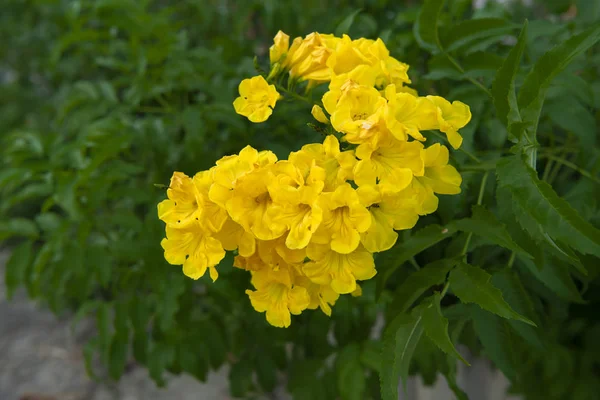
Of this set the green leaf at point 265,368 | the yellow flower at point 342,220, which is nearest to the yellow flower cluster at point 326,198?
the yellow flower at point 342,220

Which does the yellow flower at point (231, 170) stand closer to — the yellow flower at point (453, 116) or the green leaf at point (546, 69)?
the yellow flower at point (453, 116)

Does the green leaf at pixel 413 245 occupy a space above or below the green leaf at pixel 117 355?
above

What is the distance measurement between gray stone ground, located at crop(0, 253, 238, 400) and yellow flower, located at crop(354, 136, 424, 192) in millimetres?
1985

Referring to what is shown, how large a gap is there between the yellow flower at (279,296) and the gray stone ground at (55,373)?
72.4 inches

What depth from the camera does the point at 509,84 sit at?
670 millimetres

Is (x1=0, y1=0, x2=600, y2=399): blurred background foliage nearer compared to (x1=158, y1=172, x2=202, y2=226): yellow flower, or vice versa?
(x1=158, y1=172, x2=202, y2=226): yellow flower

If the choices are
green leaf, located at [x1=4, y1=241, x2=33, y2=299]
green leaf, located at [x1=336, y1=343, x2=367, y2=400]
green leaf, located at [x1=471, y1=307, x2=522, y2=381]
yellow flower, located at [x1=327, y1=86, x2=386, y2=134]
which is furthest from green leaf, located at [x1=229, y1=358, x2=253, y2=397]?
yellow flower, located at [x1=327, y1=86, x2=386, y2=134]

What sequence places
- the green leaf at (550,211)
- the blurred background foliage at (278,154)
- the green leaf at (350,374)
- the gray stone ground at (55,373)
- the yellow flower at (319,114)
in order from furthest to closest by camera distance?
the gray stone ground at (55,373), the green leaf at (350,374), the blurred background foliage at (278,154), the yellow flower at (319,114), the green leaf at (550,211)

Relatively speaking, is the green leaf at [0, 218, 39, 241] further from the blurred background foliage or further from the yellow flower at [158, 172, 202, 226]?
the yellow flower at [158, 172, 202, 226]

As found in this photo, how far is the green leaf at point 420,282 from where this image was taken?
717mm

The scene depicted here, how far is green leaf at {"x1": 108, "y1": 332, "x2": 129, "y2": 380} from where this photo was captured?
130 cm

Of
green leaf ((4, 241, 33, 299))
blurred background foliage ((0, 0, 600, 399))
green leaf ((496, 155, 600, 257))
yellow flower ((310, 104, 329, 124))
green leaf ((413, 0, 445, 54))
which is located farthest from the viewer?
green leaf ((4, 241, 33, 299))

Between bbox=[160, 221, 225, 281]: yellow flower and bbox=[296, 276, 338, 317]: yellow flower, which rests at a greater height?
bbox=[160, 221, 225, 281]: yellow flower

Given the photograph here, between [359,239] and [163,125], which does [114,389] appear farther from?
[359,239]
